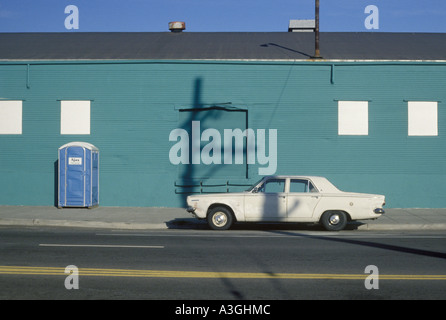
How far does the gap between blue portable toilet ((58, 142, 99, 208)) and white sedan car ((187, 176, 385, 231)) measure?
600 centimetres

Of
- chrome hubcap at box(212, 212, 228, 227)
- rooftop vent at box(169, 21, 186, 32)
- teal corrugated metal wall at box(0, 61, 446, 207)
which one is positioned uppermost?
rooftop vent at box(169, 21, 186, 32)

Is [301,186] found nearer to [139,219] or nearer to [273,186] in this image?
[273,186]

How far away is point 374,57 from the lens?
20516 mm

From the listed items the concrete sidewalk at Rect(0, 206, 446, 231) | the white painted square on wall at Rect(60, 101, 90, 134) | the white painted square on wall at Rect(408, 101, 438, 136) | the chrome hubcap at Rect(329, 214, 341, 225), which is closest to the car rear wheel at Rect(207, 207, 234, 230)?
the concrete sidewalk at Rect(0, 206, 446, 231)

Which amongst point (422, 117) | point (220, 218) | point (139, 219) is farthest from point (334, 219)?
point (422, 117)

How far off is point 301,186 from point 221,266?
6.47 metres

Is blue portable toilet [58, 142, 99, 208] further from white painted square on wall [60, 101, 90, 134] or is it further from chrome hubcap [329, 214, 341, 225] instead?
chrome hubcap [329, 214, 341, 225]

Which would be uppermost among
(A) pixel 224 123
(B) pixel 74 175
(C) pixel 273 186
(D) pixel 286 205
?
(A) pixel 224 123

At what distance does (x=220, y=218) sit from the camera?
1445 centimetres

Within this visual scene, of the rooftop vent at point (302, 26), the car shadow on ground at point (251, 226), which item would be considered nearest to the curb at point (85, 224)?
the car shadow on ground at point (251, 226)

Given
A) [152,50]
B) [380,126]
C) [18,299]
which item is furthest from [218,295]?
[152,50]

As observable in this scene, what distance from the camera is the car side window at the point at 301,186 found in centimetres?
1443

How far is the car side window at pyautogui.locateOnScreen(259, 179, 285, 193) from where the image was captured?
14359mm

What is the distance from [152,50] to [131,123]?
350 cm
